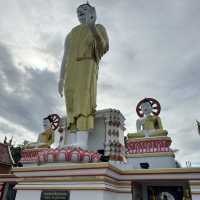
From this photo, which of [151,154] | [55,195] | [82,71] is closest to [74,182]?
[55,195]

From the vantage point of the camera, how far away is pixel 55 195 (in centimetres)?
404

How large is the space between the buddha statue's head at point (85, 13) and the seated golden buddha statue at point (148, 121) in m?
2.56

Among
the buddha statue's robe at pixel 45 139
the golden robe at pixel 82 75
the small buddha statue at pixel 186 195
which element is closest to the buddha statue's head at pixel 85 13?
the golden robe at pixel 82 75

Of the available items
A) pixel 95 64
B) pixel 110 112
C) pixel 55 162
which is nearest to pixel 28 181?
pixel 55 162

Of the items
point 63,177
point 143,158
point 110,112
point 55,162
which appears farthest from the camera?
point 110,112

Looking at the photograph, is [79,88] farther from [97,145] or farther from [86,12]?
[86,12]

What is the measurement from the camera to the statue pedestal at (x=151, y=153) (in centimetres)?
505

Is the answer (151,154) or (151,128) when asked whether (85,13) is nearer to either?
(151,128)

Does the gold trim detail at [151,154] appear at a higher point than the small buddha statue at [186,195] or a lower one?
higher

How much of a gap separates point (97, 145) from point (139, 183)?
72.9 inches

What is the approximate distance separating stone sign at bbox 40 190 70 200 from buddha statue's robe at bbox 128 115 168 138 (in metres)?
2.11

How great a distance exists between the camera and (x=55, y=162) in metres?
4.43

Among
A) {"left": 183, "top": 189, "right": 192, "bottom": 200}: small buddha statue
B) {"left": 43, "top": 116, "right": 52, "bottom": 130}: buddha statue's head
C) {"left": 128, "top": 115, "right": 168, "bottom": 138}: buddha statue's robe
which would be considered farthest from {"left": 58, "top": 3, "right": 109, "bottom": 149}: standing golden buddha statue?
{"left": 183, "top": 189, "right": 192, "bottom": 200}: small buddha statue

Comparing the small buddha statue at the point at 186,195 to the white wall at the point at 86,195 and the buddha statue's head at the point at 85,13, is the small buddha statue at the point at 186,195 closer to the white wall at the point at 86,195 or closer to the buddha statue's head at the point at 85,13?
the white wall at the point at 86,195
